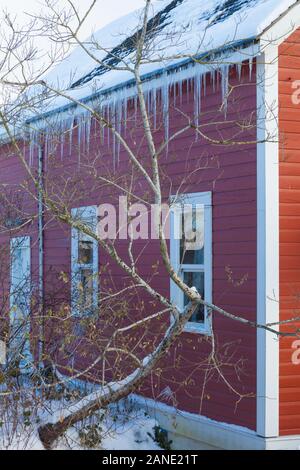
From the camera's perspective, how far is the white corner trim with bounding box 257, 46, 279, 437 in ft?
25.5

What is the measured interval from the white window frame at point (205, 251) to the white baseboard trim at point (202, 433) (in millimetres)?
981

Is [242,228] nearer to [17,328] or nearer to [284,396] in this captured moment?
[284,396]

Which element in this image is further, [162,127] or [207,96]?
[162,127]

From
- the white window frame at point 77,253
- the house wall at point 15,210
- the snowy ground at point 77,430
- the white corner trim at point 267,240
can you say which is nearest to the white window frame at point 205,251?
the white corner trim at point 267,240

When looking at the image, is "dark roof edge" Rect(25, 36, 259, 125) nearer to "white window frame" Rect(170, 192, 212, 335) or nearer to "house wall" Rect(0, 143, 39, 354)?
"house wall" Rect(0, 143, 39, 354)

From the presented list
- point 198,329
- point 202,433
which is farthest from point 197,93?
point 202,433

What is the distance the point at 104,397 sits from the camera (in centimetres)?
796

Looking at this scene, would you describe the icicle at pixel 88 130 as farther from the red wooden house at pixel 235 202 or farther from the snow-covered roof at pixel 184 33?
the red wooden house at pixel 235 202

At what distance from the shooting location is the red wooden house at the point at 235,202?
786 centimetres

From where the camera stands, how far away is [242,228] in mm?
8273

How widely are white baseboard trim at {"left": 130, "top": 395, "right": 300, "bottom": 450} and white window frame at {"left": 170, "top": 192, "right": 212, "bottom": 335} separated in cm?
98

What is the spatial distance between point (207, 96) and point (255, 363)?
2.95 meters

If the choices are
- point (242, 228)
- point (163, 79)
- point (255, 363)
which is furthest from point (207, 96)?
A: point (255, 363)
